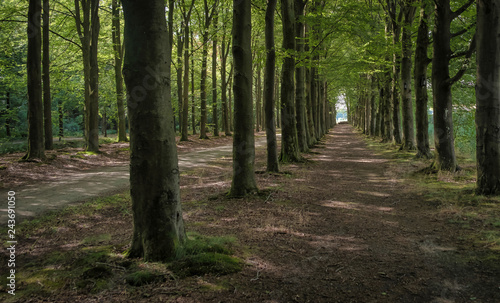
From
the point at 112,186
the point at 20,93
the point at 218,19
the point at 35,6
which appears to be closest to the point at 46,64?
the point at 35,6

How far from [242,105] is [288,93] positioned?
5.72m

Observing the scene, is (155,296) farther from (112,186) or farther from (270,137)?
(270,137)

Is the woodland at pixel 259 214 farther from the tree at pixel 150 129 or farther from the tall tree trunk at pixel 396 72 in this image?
the tall tree trunk at pixel 396 72

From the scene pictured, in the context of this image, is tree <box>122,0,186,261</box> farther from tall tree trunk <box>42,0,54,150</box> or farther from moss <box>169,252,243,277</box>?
tall tree trunk <box>42,0,54,150</box>

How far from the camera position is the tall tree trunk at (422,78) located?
11.8 metres

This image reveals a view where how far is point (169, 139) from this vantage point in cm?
388

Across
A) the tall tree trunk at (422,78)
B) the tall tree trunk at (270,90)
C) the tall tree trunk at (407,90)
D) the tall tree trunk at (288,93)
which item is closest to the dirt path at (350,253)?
the tall tree trunk at (270,90)

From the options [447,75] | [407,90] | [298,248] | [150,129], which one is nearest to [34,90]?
[150,129]

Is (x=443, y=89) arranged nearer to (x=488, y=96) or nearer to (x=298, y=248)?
(x=488, y=96)

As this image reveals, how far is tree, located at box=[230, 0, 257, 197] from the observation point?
766 centimetres

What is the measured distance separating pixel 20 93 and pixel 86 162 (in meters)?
19.5

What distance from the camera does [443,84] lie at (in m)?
9.80

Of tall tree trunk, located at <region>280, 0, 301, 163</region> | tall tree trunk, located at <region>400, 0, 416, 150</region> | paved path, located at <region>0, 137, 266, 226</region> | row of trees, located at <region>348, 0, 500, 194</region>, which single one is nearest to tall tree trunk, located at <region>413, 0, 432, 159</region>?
row of trees, located at <region>348, 0, 500, 194</region>

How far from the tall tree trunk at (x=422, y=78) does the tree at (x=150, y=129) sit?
10.5m
